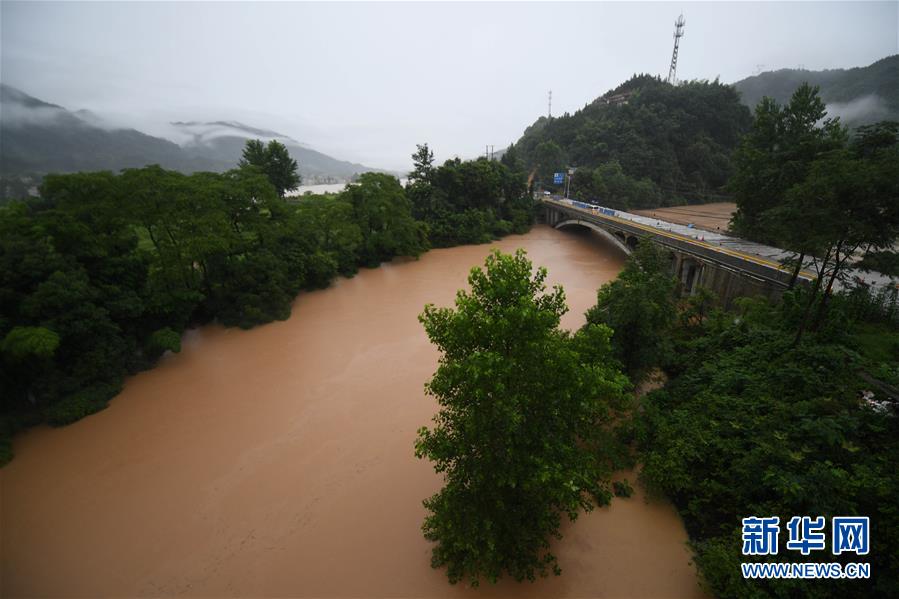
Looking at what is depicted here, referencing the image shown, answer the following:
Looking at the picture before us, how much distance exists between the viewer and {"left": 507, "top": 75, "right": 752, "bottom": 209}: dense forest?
5081 cm

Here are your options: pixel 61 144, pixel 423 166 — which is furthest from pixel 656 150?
pixel 61 144

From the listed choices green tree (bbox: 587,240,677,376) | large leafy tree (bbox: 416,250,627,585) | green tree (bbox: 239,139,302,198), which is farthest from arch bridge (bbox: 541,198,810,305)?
green tree (bbox: 239,139,302,198)

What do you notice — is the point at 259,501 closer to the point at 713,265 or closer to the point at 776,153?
the point at 713,265

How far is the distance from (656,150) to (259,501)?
65836 millimetres

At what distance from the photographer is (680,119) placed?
196 ft

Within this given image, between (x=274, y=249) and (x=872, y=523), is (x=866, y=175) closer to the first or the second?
(x=872, y=523)

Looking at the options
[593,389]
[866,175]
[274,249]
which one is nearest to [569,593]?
[593,389]

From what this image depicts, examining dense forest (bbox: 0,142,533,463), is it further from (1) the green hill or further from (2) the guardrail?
(1) the green hill

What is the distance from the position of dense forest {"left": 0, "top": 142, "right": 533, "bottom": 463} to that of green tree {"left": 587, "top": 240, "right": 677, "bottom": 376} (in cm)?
1458

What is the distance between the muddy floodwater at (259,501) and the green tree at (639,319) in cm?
364

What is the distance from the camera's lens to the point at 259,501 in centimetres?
855

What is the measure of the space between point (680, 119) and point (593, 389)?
71.5 m

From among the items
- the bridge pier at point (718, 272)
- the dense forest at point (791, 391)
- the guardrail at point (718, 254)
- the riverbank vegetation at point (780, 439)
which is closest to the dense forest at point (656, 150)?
the guardrail at point (718, 254)

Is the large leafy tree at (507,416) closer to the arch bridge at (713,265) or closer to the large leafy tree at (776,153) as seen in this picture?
the arch bridge at (713,265)
